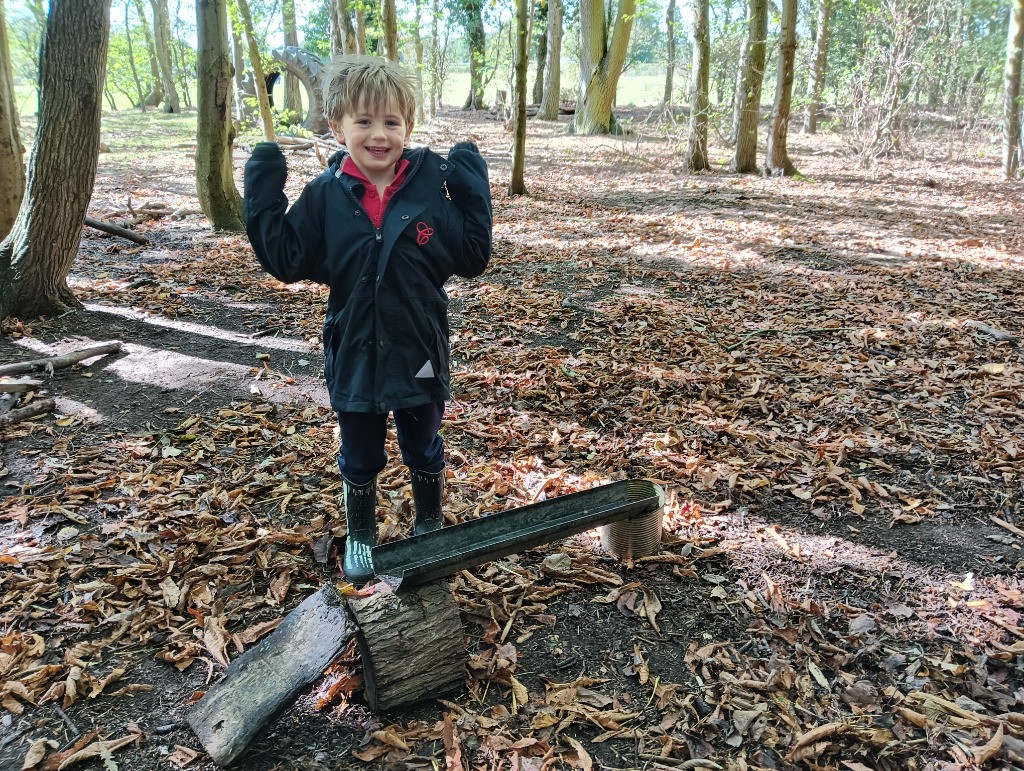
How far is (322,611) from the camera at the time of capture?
2.44 m

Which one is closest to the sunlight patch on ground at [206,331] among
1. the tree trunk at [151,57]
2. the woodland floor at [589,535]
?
the woodland floor at [589,535]

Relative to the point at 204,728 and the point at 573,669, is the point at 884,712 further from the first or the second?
the point at 204,728

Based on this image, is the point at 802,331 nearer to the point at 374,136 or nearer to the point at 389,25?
the point at 374,136

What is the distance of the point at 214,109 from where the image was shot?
27.1ft

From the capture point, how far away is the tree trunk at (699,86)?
12886 mm

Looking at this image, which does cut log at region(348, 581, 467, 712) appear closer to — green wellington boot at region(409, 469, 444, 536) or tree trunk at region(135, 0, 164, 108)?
green wellington boot at region(409, 469, 444, 536)

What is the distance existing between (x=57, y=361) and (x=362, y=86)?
3819mm

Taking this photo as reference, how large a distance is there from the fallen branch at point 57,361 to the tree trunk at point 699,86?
11490 mm

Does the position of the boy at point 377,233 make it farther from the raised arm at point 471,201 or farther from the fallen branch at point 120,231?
the fallen branch at point 120,231

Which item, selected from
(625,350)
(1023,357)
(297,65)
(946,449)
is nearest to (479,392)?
(625,350)

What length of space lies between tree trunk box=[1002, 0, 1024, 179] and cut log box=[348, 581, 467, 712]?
15739 mm

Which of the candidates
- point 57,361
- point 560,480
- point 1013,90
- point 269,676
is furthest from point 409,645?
point 1013,90

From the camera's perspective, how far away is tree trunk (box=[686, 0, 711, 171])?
12886 millimetres

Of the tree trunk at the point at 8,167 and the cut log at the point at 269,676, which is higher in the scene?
the tree trunk at the point at 8,167
